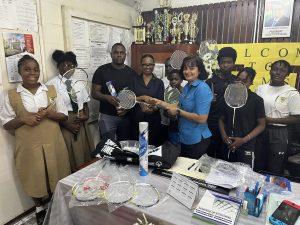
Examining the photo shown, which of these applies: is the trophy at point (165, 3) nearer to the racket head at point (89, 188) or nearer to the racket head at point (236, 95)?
the racket head at point (236, 95)

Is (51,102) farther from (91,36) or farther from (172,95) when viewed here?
(91,36)

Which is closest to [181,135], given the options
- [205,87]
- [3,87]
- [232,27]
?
[205,87]

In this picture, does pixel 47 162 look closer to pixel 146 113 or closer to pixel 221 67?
pixel 146 113

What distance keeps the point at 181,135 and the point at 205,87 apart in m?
0.45

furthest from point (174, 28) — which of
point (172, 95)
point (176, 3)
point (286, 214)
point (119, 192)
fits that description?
point (286, 214)

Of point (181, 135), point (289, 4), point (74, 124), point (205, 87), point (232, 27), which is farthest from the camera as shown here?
point (232, 27)

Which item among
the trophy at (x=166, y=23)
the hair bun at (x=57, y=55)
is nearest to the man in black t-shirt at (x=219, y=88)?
the trophy at (x=166, y=23)

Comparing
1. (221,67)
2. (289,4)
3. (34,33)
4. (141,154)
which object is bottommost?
(141,154)

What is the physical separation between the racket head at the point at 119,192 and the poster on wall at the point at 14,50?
1.58 m

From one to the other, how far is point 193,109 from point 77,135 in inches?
53.1

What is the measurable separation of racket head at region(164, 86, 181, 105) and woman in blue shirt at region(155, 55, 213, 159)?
0.46ft

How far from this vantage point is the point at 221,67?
2355 millimetres

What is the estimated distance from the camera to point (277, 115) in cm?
220

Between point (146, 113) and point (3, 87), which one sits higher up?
point (3, 87)
